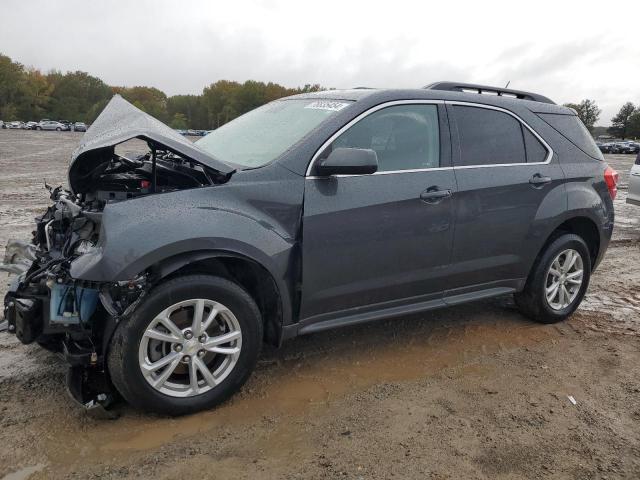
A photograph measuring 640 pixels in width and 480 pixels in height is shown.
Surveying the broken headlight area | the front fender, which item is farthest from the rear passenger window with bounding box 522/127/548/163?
the broken headlight area

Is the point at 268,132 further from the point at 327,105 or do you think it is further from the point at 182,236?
the point at 182,236

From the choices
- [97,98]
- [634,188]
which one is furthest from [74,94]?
[634,188]

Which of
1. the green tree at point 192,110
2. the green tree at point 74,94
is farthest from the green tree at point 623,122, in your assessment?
the green tree at point 74,94

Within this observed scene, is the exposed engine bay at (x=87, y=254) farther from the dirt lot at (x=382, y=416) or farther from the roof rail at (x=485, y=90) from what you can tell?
the roof rail at (x=485, y=90)

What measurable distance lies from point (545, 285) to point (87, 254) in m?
3.53

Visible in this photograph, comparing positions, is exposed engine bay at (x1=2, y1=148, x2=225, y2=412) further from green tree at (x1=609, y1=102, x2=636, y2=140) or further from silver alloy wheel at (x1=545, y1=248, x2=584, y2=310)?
green tree at (x1=609, y1=102, x2=636, y2=140)

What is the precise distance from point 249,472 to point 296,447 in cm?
30

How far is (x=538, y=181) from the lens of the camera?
424 cm

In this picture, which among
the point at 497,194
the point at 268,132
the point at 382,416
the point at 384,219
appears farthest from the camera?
the point at 497,194

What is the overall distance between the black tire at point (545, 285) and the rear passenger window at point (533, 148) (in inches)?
28.2

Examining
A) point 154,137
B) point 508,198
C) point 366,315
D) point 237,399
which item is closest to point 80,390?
point 237,399

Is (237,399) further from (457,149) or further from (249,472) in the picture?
(457,149)

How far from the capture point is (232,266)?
3.26 metres

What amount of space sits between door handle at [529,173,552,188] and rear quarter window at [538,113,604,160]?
21.2 inches
